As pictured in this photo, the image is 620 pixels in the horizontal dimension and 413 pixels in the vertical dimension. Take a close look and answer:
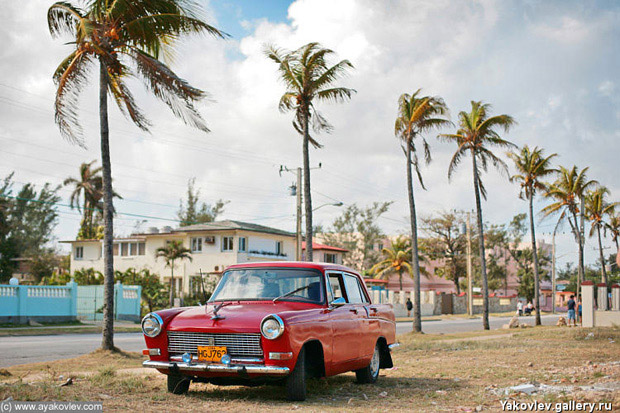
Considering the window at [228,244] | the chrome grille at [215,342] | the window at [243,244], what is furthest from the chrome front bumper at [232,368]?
the window at [228,244]

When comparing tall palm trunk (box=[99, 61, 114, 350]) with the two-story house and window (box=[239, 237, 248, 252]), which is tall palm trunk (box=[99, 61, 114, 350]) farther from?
window (box=[239, 237, 248, 252])

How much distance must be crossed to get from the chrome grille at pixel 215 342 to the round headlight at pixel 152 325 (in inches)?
Answer: 6.6

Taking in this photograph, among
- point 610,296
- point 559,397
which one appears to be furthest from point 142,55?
point 610,296

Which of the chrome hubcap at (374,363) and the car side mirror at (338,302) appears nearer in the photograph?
the car side mirror at (338,302)

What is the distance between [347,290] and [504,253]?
7593 centimetres

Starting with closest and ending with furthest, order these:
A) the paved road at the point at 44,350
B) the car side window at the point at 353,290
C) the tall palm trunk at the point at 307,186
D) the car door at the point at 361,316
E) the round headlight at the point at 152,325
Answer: the round headlight at the point at 152,325, the car door at the point at 361,316, the car side window at the point at 353,290, the paved road at the point at 44,350, the tall palm trunk at the point at 307,186

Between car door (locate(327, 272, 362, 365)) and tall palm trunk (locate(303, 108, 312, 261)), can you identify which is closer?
car door (locate(327, 272, 362, 365))

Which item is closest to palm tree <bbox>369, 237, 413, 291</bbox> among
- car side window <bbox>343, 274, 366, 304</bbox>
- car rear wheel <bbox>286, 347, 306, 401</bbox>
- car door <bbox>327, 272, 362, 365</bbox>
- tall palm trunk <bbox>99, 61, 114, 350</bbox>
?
tall palm trunk <bbox>99, 61, 114, 350</bbox>

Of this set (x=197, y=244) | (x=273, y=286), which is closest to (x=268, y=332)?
(x=273, y=286)

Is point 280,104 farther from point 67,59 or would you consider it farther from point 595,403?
point 595,403

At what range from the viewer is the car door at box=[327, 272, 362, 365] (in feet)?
29.4

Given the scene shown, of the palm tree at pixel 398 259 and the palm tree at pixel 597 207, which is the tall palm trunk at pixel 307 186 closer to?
the palm tree at pixel 597 207

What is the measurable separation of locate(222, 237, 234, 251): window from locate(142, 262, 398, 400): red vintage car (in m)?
41.6

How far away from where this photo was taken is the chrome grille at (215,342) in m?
7.88
